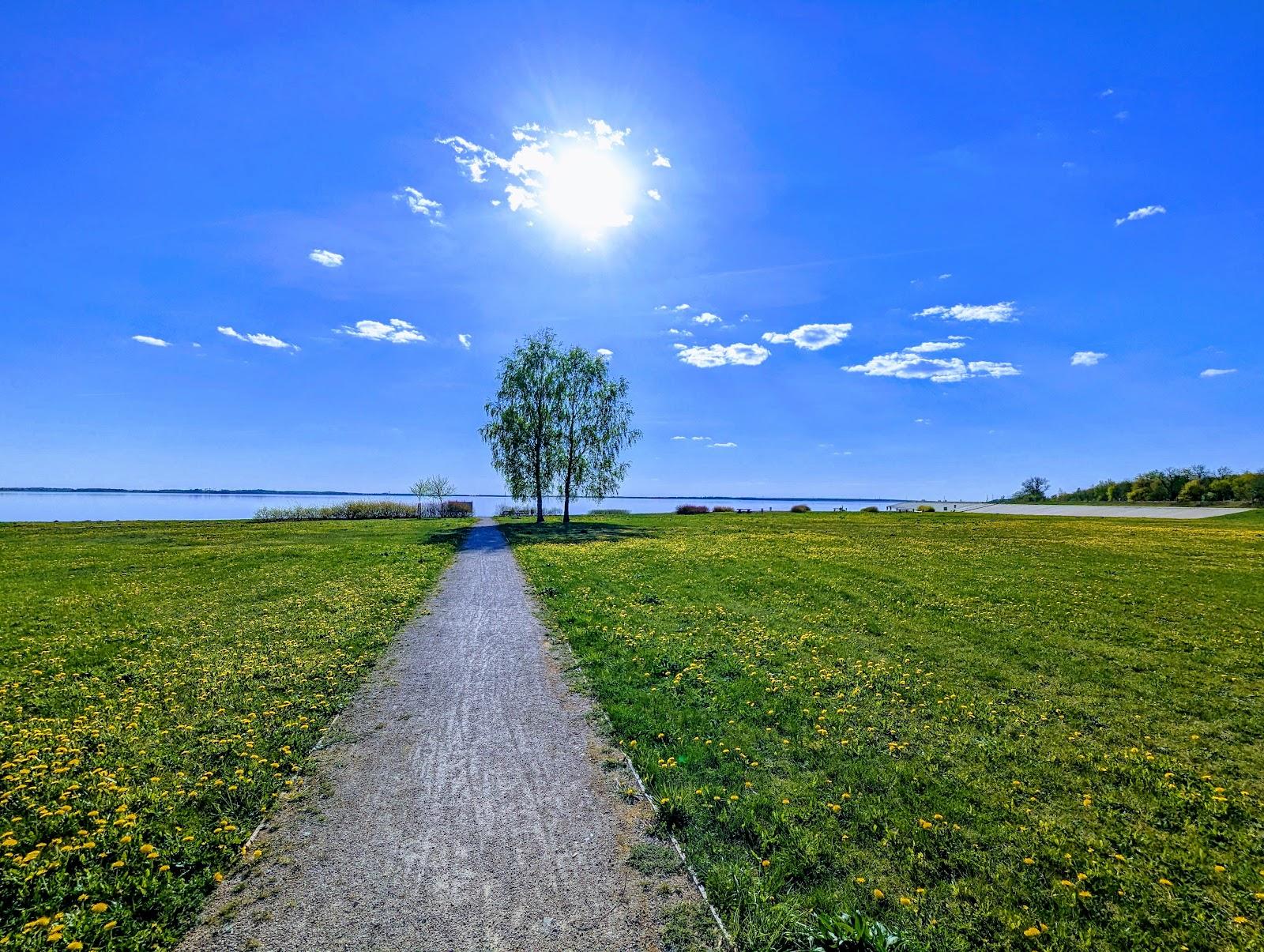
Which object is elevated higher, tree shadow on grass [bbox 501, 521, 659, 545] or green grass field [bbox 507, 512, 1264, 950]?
tree shadow on grass [bbox 501, 521, 659, 545]

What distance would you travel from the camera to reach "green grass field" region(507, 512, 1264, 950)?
14.4 ft

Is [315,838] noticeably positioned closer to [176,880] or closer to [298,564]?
[176,880]

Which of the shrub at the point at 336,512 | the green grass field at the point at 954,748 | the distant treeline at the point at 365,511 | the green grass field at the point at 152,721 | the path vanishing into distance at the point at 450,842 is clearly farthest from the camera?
the distant treeline at the point at 365,511

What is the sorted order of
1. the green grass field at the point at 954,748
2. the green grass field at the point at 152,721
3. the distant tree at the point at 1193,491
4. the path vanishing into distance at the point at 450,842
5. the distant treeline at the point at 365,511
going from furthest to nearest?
the distant tree at the point at 1193,491, the distant treeline at the point at 365,511, the green grass field at the point at 954,748, the green grass field at the point at 152,721, the path vanishing into distance at the point at 450,842

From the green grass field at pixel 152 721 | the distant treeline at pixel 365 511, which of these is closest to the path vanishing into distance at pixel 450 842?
the green grass field at pixel 152 721

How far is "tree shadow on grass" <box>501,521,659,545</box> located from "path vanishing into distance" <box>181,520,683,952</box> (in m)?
22.8

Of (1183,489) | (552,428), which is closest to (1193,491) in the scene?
(1183,489)

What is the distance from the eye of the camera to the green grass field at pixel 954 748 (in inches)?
172

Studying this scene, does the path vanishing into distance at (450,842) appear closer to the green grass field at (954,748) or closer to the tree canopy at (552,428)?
the green grass field at (954,748)

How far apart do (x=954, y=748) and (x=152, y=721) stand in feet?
36.3

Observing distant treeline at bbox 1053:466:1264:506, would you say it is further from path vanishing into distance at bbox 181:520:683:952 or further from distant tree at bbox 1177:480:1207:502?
path vanishing into distance at bbox 181:520:683:952

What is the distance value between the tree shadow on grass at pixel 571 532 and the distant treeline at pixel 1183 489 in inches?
3420

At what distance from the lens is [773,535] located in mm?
35594

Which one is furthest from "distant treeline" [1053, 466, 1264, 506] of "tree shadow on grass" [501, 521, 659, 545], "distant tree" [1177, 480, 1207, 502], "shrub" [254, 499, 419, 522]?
"shrub" [254, 499, 419, 522]
